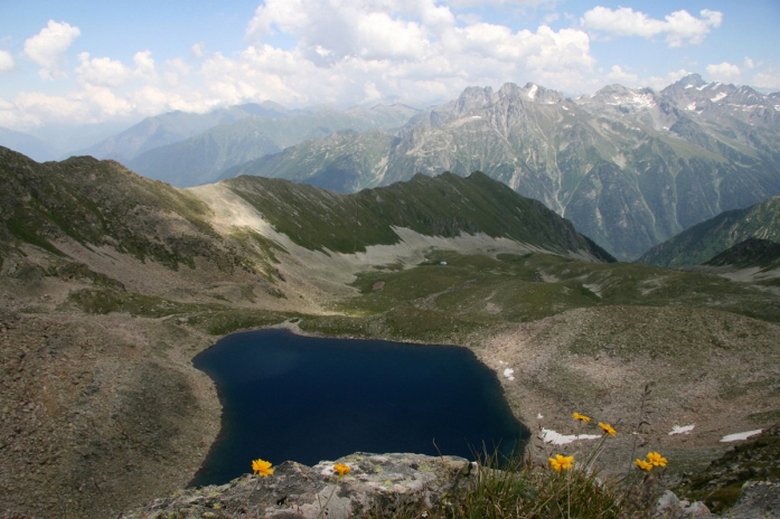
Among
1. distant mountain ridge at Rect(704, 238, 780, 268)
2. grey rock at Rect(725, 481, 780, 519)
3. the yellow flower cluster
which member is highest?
the yellow flower cluster

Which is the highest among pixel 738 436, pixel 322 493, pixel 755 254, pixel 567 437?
pixel 322 493

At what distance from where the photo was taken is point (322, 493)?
11.2m

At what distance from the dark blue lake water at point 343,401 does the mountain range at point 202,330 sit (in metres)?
2.34

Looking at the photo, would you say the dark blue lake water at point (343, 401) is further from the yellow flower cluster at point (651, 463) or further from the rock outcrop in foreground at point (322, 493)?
the yellow flower cluster at point (651, 463)

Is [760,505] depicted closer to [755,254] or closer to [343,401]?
[343,401]

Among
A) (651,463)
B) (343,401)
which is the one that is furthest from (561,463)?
(343,401)

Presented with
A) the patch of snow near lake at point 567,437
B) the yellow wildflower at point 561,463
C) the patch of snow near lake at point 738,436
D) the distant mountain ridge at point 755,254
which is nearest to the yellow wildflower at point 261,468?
the yellow wildflower at point 561,463

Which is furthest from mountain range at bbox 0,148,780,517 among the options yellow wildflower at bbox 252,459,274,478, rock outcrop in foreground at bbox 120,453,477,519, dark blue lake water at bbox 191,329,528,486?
rock outcrop in foreground at bbox 120,453,477,519

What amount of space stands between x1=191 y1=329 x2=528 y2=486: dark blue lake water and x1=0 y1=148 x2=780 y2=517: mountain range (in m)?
2.34

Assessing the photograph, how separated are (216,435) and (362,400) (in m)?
15.0

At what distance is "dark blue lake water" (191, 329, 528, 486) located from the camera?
125 feet

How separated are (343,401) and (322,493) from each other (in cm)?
3724

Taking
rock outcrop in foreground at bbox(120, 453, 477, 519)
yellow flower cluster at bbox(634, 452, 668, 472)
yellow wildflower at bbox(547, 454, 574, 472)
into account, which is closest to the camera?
yellow flower cluster at bbox(634, 452, 668, 472)

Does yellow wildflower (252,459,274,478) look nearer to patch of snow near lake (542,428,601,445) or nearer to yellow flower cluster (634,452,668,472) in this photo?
yellow flower cluster (634,452,668,472)
